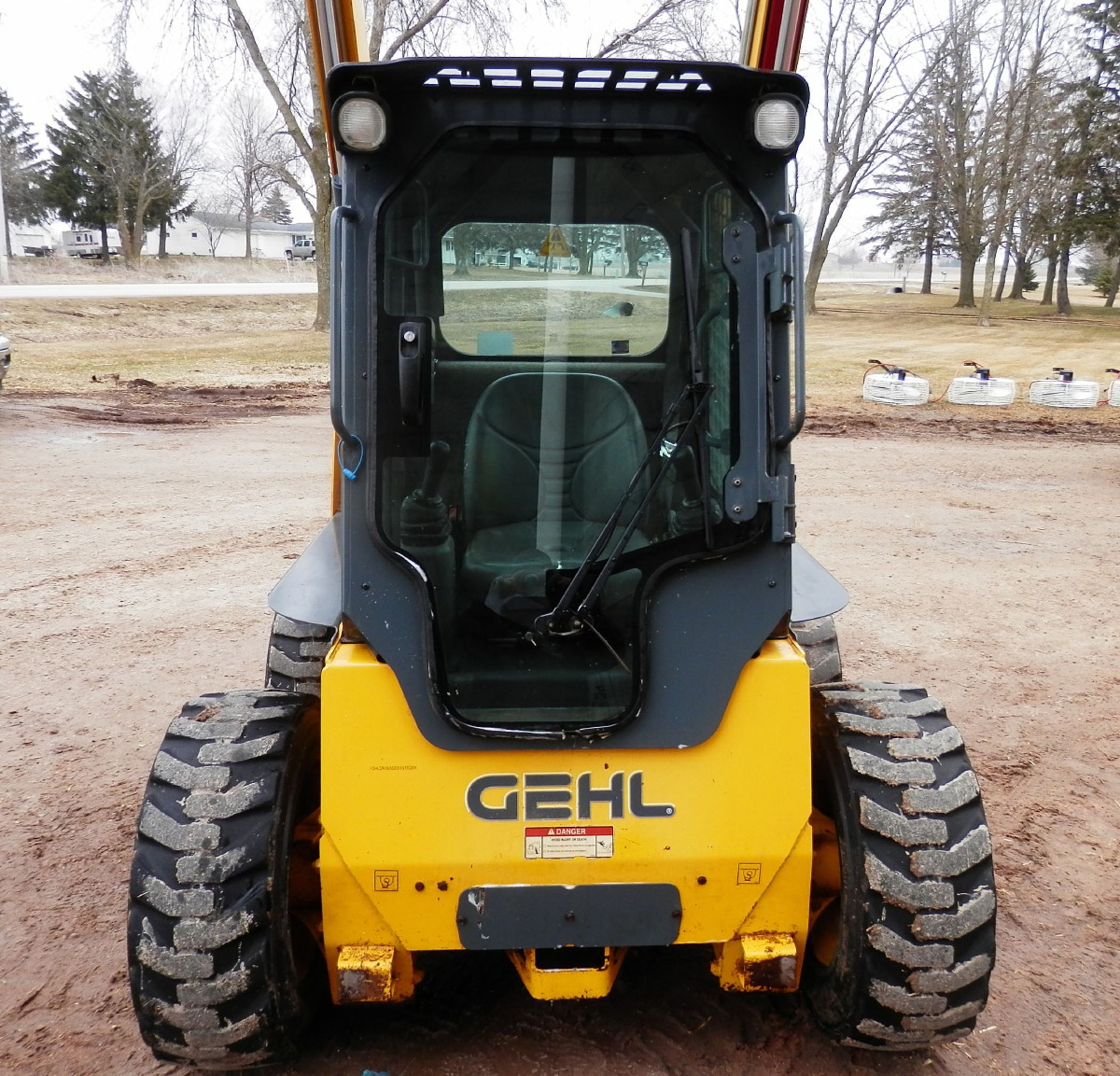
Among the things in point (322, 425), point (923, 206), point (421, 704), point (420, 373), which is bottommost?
point (322, 425)

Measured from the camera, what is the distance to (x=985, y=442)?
1444 centimetres

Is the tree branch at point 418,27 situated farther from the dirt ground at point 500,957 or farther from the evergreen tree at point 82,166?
the evergreen tree at point 82,166

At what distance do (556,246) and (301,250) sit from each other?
8246cm

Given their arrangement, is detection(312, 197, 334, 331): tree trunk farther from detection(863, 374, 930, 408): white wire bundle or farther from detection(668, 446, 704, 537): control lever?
detection(668, 446, 704, 537): control lever

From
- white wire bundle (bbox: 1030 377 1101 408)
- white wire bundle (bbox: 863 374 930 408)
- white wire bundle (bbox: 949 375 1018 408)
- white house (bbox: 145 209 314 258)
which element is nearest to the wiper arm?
white wire bundle (bbox: 863 374 930 408)

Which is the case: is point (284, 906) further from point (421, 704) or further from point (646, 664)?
point (646, 664)

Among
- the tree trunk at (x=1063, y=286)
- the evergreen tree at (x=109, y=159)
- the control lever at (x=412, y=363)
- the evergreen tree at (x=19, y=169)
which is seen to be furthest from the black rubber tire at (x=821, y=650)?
the evergreen tree at (x=19, y=169)

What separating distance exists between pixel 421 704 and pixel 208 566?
574cm

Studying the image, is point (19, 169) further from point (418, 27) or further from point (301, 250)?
point (418, 27)

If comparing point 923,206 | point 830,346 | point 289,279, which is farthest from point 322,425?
point 923,206

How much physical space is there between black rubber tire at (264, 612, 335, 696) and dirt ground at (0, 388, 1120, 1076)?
0.80 metres

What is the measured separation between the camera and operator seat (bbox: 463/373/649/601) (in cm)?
270

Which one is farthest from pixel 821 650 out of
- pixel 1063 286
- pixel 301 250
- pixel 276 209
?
pixel 276 209

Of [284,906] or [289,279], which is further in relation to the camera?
[289,279]
